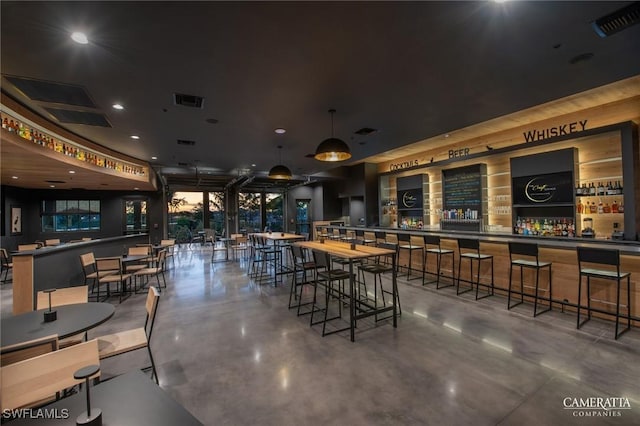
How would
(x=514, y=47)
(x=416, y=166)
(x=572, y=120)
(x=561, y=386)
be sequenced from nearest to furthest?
1. (x=561, y=386)
2. (x=514, y=47)
3. (x=572, y=120)
4. (x=416, y=166)

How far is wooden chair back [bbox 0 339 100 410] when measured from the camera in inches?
47.4

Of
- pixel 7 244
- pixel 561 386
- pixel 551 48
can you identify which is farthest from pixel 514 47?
pixel 7 244

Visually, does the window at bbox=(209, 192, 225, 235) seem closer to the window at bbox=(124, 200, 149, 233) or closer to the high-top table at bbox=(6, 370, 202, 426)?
the window at bbox=(124, 200, 149, 233)

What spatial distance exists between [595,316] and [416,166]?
5404 mm

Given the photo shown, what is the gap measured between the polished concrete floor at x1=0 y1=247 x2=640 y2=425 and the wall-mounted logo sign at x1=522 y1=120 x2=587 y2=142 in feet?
11.3

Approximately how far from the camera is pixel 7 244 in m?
8.43

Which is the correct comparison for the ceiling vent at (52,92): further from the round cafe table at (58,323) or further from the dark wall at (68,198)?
the dark wall at (68,198)

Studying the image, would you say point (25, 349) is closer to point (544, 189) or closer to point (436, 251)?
point (436, 251)

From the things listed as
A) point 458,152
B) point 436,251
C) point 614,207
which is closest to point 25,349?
point 436,251

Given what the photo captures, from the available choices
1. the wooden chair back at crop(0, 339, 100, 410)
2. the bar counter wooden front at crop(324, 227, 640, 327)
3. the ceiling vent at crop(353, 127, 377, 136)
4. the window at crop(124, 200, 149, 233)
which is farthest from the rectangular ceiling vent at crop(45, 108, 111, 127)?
the window at crop(124, 200, 149, 233)

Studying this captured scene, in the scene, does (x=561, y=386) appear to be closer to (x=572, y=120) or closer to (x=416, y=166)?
(x=572, y=120)

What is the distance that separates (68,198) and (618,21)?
47.4 ft

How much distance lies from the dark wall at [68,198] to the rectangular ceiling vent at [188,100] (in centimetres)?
902

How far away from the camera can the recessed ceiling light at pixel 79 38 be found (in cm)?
231
